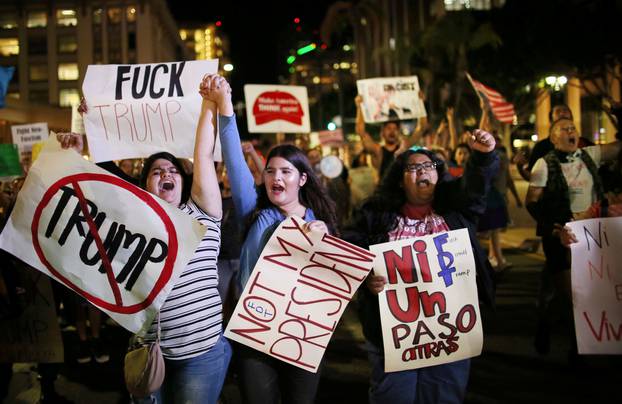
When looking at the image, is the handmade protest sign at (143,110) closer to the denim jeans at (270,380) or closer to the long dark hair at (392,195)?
the long dark hair at (392,195)

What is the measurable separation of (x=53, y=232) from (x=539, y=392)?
3747 mm

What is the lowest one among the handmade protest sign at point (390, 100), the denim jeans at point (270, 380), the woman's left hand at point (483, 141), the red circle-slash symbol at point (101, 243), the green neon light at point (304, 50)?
the denim jeans at point (270, 380)

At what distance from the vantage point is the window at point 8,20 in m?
99.2

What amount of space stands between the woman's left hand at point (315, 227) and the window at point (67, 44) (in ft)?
337

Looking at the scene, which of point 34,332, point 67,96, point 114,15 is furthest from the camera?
point 67,96

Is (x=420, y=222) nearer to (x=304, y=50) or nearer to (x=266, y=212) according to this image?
(x=266, y=212)

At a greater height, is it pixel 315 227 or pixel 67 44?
pixel 67 44

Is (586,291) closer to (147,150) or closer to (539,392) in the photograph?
(539,392)

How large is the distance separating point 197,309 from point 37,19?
352 ft

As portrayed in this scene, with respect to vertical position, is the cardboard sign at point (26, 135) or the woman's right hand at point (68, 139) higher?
the cardboard sign at point (26, 135)

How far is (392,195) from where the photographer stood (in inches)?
150

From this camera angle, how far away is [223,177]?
7.35 m

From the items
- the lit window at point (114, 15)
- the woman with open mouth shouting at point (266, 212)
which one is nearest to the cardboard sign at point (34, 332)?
the woman with open mouth shouting at point (266, 212)

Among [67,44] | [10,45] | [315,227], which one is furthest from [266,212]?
[10,45]
